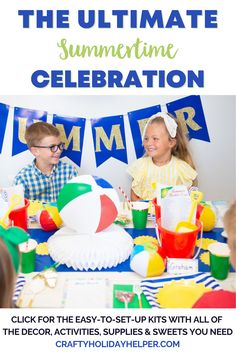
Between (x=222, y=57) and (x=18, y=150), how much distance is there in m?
1.28

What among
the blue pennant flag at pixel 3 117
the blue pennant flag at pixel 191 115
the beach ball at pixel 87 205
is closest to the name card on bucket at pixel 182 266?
the beach ball at pixel 87 205

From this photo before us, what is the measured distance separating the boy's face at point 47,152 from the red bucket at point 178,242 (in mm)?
1006

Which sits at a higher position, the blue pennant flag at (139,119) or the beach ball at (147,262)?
the blue pennant flag at (139,119)

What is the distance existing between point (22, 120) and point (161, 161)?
79 cm

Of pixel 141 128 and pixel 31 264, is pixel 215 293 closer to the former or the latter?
pixel 31 264

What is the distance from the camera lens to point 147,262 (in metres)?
1.06

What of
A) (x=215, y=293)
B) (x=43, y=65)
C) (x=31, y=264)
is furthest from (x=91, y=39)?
(x=215, y=293)

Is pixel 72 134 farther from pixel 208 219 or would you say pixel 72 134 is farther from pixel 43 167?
pixel 208 219

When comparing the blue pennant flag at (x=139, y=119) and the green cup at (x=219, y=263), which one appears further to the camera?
the blue pennant flag at (x=139, y=119)

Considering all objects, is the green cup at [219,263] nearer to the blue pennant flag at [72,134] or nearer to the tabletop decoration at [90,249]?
the tabletop decoration at [90,249]

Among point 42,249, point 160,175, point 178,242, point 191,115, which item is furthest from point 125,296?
point 191,115

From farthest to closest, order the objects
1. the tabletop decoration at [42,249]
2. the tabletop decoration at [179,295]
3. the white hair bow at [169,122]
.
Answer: the white hair bow at [169,122] → the tabletop decoration at [42,249] → the tabletop decoration at [179,295]

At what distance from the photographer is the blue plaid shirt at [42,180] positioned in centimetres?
204

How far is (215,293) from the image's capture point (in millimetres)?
959
